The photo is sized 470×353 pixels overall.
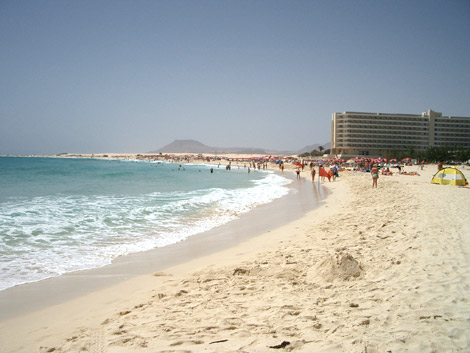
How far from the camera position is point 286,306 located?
152 inches

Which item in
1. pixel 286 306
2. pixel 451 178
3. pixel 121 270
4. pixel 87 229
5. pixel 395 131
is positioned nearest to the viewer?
pixel 286 306

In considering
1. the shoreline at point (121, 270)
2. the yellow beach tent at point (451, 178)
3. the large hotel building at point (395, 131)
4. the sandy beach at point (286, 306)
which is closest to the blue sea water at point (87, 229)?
the shoreline at point (121, 270)

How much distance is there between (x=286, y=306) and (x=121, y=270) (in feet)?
13.1

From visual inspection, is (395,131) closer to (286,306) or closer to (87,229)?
(87,229)

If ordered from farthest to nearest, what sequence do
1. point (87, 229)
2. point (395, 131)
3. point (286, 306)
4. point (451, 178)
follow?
point (395, 131), point (451, 178), point (87, 229), point (286, 306)

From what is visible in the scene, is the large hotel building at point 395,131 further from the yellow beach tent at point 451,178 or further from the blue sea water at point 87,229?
the blue sea water at point 87,229

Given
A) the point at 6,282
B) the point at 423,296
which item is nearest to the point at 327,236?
the point at 423,296

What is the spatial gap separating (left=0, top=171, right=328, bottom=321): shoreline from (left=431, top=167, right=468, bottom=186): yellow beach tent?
14.3 m

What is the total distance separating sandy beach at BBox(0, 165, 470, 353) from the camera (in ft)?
9.89

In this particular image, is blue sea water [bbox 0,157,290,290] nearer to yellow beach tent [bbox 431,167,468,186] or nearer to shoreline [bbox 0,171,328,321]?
shoreline [bbox 0,171,328,321]

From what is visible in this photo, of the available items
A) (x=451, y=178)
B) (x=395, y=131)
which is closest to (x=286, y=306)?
(x=451, y=178)

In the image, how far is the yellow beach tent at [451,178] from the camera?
19.0 m

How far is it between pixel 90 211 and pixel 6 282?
7.96m

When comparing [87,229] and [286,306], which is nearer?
[286,306]
